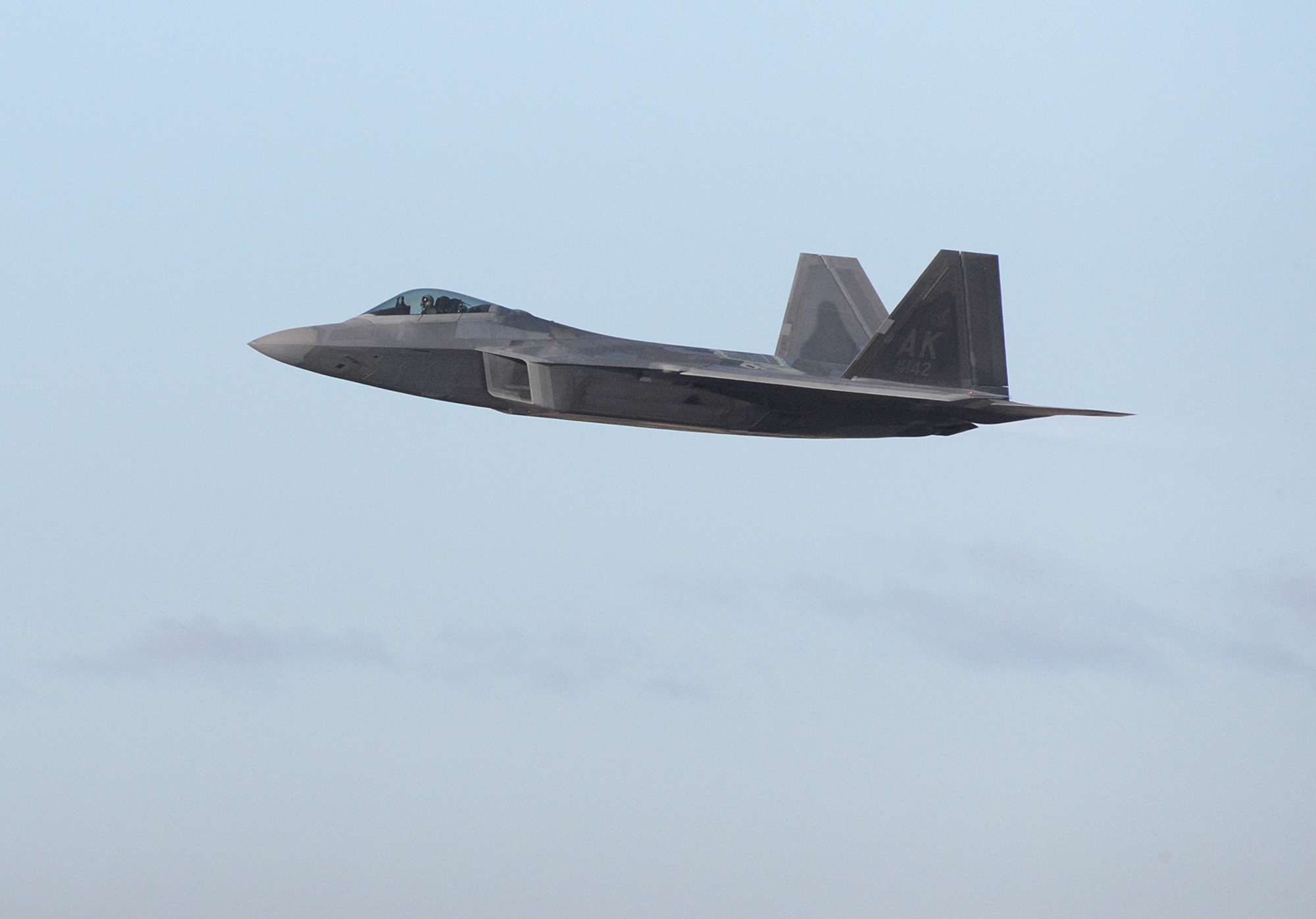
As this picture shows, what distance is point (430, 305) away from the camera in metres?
36.5

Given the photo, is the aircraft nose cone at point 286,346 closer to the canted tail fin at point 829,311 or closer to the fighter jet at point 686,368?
the fighter jet at point 686,368

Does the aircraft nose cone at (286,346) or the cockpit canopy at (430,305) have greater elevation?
the cockpit canopy at (430,305)

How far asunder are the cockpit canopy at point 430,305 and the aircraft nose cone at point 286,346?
1.66 meters

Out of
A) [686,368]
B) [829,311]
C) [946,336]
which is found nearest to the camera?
[686,368]

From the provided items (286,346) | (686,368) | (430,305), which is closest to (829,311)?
(686,368)

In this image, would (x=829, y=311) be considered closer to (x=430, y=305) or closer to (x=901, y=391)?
(x=901, y=391)

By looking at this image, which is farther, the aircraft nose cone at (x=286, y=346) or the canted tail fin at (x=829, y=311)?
the canted tail fin at (x=829, y=311)

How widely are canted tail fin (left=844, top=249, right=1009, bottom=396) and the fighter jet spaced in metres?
0.02

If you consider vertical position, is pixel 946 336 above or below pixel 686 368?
above

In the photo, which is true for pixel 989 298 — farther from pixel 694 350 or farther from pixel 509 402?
pixel 509 402

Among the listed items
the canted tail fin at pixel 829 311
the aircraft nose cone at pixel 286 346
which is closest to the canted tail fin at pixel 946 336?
the canted tail fin at pixel 829 311

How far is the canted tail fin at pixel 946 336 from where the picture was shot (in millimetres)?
36125

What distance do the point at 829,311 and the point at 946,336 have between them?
7.25 meters

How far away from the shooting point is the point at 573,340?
118 feet
